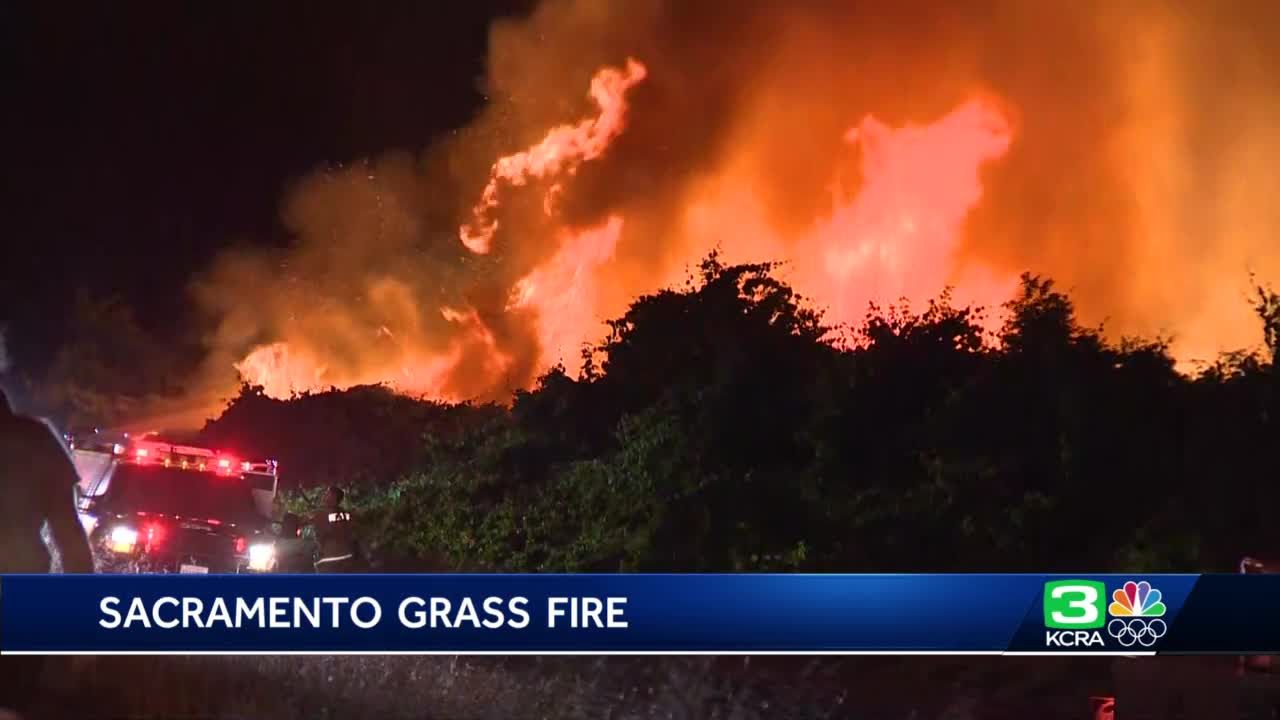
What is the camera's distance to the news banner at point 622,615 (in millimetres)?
10781

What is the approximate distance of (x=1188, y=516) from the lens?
18719 mm

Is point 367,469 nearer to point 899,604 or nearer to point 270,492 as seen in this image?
point 270,492

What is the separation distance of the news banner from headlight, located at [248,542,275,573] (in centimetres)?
590

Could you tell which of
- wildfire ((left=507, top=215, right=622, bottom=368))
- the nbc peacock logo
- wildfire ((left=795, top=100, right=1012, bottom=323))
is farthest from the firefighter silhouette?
wildfire ((left=507, top=215, right=622, bottom=368))

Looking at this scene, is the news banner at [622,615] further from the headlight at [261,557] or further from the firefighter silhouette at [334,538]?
the firefighter silhouette at [334,538]

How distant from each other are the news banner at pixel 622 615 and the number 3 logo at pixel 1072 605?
0.01 meters

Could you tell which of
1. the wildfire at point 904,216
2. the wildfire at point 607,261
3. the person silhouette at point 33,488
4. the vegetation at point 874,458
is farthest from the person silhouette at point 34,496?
the wildfire at point 904,216

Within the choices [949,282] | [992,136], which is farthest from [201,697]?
[992,136]

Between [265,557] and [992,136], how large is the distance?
22.6 metres

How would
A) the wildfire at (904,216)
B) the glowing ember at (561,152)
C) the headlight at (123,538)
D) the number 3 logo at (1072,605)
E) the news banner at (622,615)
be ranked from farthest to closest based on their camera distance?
1. the glowing ember at (561,152)
2. the wildfire at (904,216)
3. the headlight at (123,538)
4. the number 3 logo at (1072,605)
5. the news banner at (622,615)

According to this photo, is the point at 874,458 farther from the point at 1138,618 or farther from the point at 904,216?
the point at 904,216

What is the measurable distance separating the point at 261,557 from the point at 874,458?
961cm

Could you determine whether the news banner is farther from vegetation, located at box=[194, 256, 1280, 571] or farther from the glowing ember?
the glowing ember

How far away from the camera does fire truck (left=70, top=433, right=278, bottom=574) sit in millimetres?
16938
